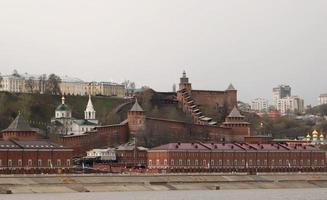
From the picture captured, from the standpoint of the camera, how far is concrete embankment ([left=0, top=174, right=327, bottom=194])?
76.9 meters

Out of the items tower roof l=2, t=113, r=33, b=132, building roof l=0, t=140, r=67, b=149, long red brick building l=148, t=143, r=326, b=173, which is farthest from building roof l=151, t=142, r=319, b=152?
tower roof l=2, t=113, r=33, b=132

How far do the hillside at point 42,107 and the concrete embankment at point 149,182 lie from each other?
35.3 metres

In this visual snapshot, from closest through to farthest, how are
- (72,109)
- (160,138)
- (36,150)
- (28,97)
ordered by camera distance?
(36,150), (160,138), (28,97), (72,109)

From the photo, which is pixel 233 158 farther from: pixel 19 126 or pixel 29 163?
pixel 29 163

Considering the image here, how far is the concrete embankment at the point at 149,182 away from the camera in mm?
76938

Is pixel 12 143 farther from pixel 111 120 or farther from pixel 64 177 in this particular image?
pixel 111 120

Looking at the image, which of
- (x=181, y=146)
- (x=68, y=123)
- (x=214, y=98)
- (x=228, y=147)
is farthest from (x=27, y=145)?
(x=214, y=98)

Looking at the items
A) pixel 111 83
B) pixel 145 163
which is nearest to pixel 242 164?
pixel 145 163

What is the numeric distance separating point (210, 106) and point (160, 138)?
27592 mm

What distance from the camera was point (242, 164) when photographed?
10569 cm

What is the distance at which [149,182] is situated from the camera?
277ft

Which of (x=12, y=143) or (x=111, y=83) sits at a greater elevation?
(x=111, y=83)

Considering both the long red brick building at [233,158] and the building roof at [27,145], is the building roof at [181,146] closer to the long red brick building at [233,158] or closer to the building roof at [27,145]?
the long red brick building at [233,158]

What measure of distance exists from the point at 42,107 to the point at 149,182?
48887mm
